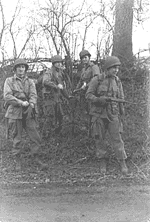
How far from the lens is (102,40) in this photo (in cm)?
883

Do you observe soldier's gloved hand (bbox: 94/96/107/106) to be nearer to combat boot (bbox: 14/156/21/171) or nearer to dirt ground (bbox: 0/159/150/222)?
dirt ground (bbox: 0/159/150/222)

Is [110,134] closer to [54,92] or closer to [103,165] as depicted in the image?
[103,165]

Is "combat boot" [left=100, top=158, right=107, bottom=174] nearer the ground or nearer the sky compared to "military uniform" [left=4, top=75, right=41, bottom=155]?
nearer the ground

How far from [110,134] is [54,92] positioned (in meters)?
1.73

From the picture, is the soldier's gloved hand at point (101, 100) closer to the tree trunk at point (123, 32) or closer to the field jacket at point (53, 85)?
the field jacket at point (53, 85)

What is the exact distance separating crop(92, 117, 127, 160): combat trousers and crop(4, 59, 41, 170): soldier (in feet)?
3.66

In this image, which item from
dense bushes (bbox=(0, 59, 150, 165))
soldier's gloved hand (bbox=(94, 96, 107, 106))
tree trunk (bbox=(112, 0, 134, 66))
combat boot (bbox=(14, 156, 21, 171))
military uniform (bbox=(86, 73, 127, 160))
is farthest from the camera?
tree trunk (bbox=(112, 0, 134, 66))

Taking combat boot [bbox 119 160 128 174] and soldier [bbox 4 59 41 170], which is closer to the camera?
combat boot [bbox 119 160 128 174]

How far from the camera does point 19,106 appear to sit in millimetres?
6398

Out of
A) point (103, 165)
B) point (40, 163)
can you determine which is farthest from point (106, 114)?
point (40, 163)

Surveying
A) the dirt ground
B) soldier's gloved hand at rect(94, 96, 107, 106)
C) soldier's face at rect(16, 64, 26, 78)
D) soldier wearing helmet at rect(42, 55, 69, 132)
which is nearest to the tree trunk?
soldier wearing helmet at rect(42, 55, 69, 132)

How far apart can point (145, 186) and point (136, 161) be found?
1.06 metres

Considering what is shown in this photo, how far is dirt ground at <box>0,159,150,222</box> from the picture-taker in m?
4.61

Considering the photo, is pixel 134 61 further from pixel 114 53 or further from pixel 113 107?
pixel 113 107
